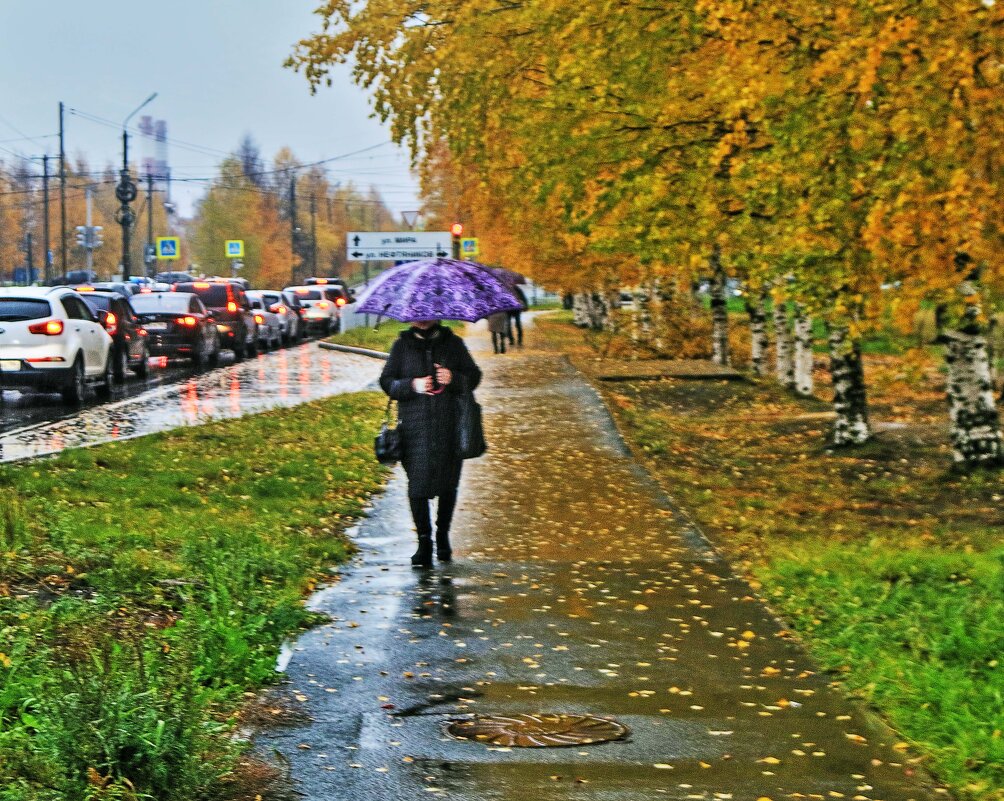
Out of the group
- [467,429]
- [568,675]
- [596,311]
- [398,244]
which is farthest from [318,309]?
[568,675]

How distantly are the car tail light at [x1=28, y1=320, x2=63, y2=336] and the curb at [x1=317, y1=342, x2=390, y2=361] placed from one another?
47.1 ft

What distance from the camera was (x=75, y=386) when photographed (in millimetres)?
23469

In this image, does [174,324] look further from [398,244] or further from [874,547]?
[874,547]

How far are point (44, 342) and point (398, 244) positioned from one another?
3472 cm

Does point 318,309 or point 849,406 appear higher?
point 318,309

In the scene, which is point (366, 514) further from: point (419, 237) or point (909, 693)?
point (419, 237)

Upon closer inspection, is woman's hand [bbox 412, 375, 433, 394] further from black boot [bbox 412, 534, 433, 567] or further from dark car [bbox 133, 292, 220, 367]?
dark car [bbox 133, 292, 220, 367]

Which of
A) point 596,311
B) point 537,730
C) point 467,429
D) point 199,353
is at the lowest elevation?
point 537,730

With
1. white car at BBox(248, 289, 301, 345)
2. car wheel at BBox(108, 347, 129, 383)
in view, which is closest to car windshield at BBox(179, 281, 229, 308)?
white car at BBox(248, 289, 301, 345)

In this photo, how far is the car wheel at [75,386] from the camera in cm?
2338

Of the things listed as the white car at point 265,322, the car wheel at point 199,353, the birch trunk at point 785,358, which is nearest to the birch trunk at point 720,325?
the birch trunk at point 785,358

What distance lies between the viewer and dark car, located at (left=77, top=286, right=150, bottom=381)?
27.3 metres

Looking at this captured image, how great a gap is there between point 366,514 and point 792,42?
5.08 meters

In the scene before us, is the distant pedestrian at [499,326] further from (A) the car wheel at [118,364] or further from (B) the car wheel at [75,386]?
(B) the car wheel at [75,386]
